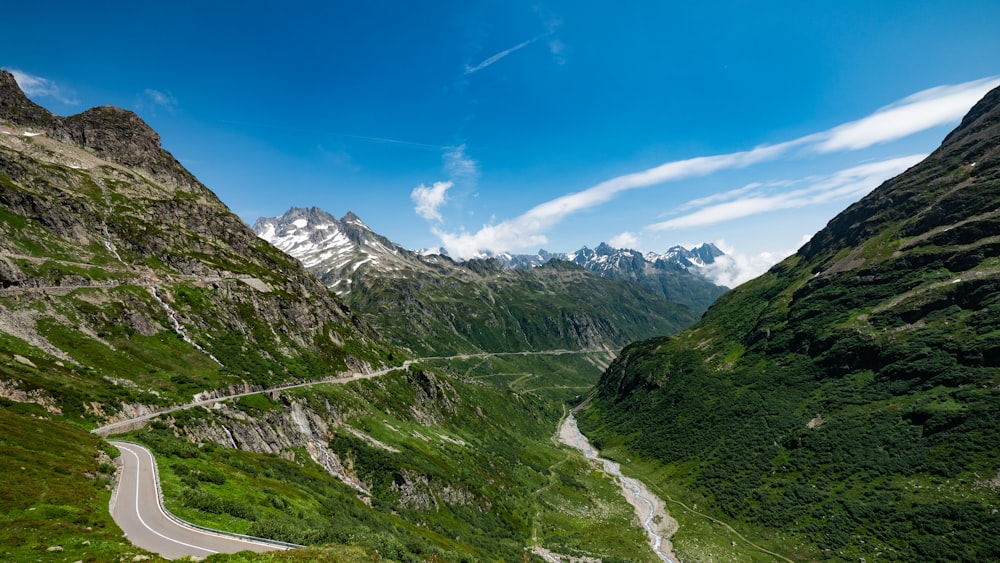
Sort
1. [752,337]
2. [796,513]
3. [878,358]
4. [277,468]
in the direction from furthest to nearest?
[752,337] → [878,358] → [796,513] → [277,468]

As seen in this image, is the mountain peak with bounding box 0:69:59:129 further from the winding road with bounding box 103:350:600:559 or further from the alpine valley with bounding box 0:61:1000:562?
the winding road with bounding box 103:350:600:559

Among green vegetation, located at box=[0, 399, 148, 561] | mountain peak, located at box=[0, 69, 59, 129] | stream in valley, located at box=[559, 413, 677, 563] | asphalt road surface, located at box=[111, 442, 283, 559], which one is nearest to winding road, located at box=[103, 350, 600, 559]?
asphalt road surface, located at box=[111, 442, 283, 559]

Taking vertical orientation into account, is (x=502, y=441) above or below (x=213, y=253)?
below

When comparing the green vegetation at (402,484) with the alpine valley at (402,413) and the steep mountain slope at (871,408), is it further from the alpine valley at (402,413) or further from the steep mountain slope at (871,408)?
the steep mountain slope at (871,408)

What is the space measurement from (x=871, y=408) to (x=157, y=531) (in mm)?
160208

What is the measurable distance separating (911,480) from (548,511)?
81.6 meters

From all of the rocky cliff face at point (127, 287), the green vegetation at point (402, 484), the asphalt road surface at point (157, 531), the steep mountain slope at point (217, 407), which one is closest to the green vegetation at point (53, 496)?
the steep mountain slope at point (217, 407)

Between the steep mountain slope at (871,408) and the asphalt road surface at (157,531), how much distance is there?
9546 cm

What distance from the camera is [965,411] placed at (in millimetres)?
98375

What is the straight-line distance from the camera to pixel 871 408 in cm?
11875

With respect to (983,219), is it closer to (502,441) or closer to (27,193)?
(502,441)

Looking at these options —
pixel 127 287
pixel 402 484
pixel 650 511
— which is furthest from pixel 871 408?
pixel 127 287

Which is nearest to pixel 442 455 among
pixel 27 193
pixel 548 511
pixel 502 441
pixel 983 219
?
pixel 548 511

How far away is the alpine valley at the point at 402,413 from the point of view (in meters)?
41.8
